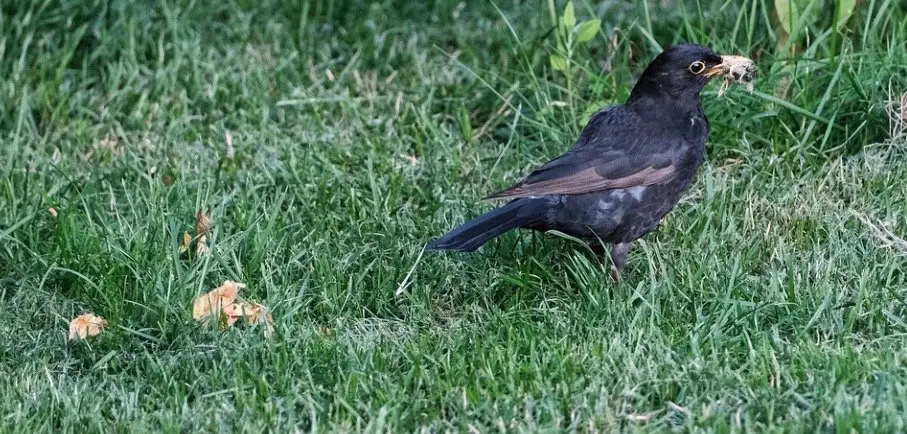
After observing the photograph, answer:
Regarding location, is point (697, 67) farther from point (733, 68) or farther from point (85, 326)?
point (85, 326)

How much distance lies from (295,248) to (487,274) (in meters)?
0.70

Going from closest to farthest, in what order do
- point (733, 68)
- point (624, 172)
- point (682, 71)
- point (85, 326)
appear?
point (85, 326), point (624, 172), point (682, 71), point (733, 68)

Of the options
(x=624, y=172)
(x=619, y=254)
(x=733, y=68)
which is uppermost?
(x=733, y=68)

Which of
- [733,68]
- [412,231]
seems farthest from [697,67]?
[412,231]

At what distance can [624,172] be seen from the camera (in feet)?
15.8

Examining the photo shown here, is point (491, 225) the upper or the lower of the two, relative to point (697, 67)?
lower

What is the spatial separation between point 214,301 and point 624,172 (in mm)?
1476

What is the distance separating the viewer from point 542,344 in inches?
160

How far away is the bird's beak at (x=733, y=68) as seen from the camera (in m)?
5.05

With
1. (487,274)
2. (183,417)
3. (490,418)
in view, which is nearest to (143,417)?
(183,417)

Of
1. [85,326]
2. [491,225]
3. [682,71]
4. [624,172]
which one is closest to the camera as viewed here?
[85,326]

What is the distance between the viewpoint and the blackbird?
4691 millimetres

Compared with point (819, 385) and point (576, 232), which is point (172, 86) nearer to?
point (576, 232)

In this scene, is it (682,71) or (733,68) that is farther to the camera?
(733,68)
